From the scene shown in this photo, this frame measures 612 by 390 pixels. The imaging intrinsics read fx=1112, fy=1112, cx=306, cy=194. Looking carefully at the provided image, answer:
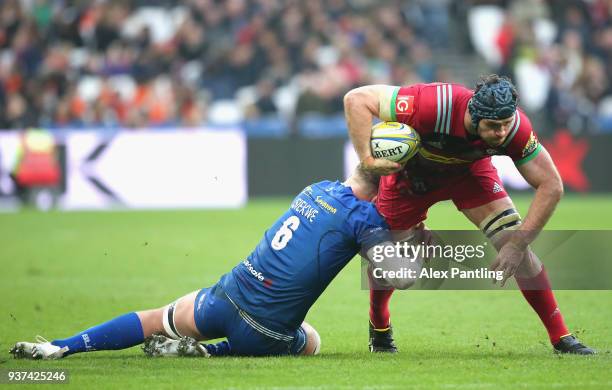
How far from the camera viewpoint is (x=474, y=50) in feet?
83.1

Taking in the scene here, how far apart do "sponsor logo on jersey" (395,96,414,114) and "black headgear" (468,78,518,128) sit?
396mm

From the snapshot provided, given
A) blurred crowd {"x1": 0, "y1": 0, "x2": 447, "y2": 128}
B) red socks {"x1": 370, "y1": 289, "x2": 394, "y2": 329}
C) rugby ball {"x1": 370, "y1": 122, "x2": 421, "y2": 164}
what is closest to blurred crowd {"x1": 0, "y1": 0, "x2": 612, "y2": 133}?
blurred crowd {"x1": 0, "y1": 0, "x2": 447, "y2": 128}

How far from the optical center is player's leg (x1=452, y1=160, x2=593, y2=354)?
24.4 feet

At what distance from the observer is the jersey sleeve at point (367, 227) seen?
22.3 feet

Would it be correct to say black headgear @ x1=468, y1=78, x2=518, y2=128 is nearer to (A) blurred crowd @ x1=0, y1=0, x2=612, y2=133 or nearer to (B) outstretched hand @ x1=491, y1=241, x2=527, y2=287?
(B) outstretched hand @ x1=491, y1=241, x2=527, y2=287

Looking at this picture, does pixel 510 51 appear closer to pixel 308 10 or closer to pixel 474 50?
pixel 474 50

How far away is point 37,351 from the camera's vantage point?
7031 millimetres

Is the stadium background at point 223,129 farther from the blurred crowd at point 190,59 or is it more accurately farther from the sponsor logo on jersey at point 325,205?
the sponsor logo on jersey at point 325,205

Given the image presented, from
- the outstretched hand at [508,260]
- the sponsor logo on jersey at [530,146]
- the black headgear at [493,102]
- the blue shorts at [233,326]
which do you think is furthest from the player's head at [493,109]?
the blue shorts at [233,326]

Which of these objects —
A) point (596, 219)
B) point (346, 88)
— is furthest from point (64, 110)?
point (596, 219)

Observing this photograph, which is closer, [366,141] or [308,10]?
[366,141]

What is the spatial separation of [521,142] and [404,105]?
779 mm

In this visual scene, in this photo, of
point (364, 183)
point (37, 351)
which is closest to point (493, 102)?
point (364, 183)

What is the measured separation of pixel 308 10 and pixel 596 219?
1036cm
